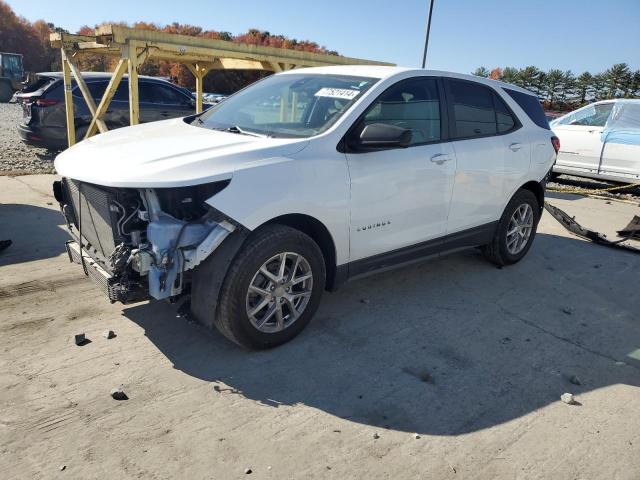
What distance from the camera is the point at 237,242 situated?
10.8 feet

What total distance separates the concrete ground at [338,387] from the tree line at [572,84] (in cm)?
2713

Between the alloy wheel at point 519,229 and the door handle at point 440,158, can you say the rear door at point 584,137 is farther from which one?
the door handle at point 440,158

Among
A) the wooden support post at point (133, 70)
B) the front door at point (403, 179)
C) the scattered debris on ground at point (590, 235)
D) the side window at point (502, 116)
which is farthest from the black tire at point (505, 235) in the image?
the wooden support post at point (133, 70)

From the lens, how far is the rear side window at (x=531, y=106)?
18.0 ft

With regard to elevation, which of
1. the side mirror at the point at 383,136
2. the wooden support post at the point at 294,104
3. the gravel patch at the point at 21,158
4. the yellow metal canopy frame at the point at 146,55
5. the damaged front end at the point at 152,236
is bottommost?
the gravel patch at the point at 21,158

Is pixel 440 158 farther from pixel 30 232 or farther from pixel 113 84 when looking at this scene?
pixel 113 84

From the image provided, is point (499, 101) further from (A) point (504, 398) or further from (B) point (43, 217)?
(B) point (43, 217)

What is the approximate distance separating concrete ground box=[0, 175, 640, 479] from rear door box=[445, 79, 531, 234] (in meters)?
0.78

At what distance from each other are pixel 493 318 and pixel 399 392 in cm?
154

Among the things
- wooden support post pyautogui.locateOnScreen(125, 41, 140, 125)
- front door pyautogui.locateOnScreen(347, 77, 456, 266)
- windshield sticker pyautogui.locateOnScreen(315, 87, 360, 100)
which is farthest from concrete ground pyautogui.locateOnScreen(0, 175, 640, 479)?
wooden support post pyautogui.locateOnScreen(125, 41, 140, 125)

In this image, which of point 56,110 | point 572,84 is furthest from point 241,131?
point 572,84

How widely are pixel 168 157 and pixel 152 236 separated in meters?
0.51

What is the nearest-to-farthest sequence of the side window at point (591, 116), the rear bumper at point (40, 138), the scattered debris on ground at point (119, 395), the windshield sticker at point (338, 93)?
the scattered debris on ground at point (119, 395)
the windshield sticker at point (338, 93)
the rear bumper at point (40, 138)
the side window at point (591, 116)

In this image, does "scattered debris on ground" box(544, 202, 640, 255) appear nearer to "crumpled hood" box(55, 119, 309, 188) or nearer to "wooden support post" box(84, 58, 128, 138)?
"crumpled hood" box(55, 119, 309, 188)
